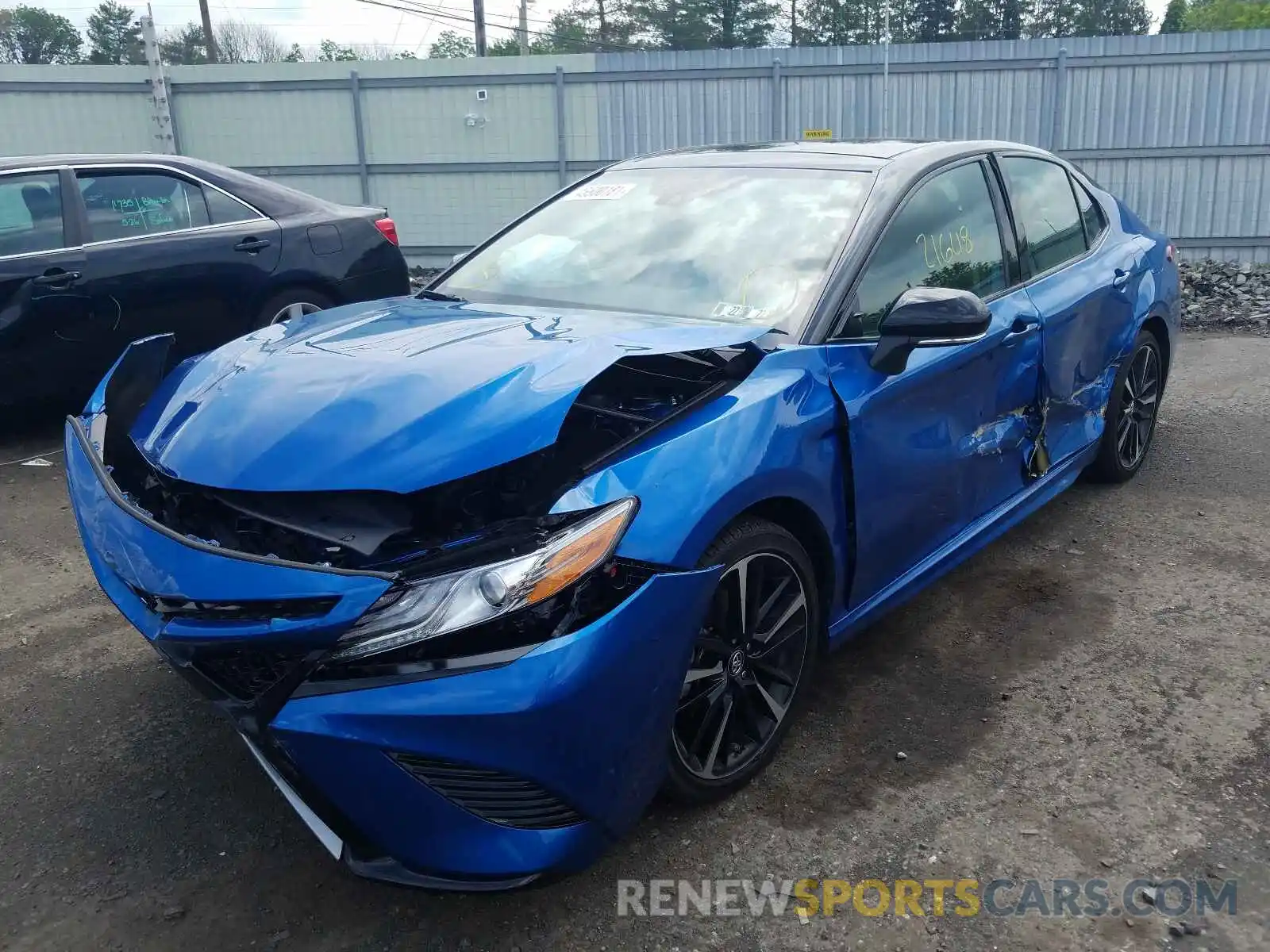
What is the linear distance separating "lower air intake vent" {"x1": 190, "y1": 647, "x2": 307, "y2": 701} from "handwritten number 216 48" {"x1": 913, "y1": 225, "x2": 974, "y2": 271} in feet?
7.37

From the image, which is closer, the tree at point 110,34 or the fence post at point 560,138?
the fence post at point 560,138

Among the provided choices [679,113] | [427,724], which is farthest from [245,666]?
[679,113]

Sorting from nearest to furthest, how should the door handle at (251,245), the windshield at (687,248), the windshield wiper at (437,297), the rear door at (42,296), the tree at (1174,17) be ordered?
the windshield at (687,248) < the windshield wiper at (437,297) < the rear door at (42,296) < the door handle at (251,245) < the tree at (1174,17)

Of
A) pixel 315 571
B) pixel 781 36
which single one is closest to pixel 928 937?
pixel 315 571

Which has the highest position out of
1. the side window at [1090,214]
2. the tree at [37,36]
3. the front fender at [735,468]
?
the tree at [37,36]

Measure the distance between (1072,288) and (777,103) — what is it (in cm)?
1009

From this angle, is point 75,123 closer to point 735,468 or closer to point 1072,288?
point 1072,288

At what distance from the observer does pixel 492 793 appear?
2.01 metres

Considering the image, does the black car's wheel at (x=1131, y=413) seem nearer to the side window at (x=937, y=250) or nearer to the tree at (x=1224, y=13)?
the side window at (x=937, y=250)

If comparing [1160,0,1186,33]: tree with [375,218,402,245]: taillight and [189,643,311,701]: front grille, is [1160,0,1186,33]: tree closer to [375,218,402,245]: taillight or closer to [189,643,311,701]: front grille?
[375,218,402,245]: taillight

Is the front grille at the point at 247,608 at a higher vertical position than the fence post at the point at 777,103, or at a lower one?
lower

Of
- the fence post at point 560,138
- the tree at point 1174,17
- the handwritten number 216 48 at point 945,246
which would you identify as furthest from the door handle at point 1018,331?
the tree at point 1174,17

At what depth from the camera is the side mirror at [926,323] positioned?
9.00ft

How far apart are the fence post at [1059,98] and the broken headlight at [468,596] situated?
12332 millimetres
